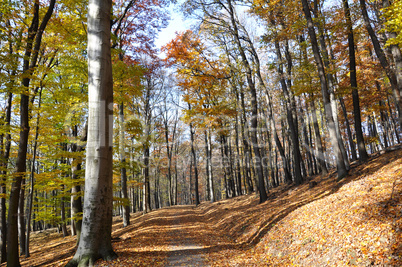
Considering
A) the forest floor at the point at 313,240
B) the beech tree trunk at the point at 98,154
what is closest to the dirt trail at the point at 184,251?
the forest floor at the point at 313,240

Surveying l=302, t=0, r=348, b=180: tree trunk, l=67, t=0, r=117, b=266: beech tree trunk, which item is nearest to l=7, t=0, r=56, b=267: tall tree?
l=67, t=0, r=117, b=266: beech tree trunk

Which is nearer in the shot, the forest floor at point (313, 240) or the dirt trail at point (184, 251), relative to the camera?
the forest floor at point (313, 240)

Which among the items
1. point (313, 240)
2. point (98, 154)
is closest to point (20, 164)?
point (98, 154)

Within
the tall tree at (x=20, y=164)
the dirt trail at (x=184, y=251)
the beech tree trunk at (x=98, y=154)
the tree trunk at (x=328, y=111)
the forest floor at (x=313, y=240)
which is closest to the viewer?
the forest floor at (x=313, y=240)

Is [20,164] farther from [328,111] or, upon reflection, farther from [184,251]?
[328,111]

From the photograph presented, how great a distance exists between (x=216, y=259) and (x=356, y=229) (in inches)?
141

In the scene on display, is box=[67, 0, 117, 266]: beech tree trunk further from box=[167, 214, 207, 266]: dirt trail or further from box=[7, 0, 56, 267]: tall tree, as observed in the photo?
box=[7, 0, 56, 267]: tall tree

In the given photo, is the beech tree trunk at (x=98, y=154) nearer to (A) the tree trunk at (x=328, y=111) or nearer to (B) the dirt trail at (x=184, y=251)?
(B) the dirt trail at (x=184, y=251)

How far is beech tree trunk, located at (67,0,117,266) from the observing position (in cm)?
482

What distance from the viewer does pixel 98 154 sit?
4961mm

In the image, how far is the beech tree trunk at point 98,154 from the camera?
→ 4820 millimetres

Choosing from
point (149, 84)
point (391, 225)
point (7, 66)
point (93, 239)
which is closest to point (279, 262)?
point (391, 225)

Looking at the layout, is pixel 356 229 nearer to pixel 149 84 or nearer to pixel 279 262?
pixel 279 262

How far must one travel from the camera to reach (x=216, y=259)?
6414 millimetres
